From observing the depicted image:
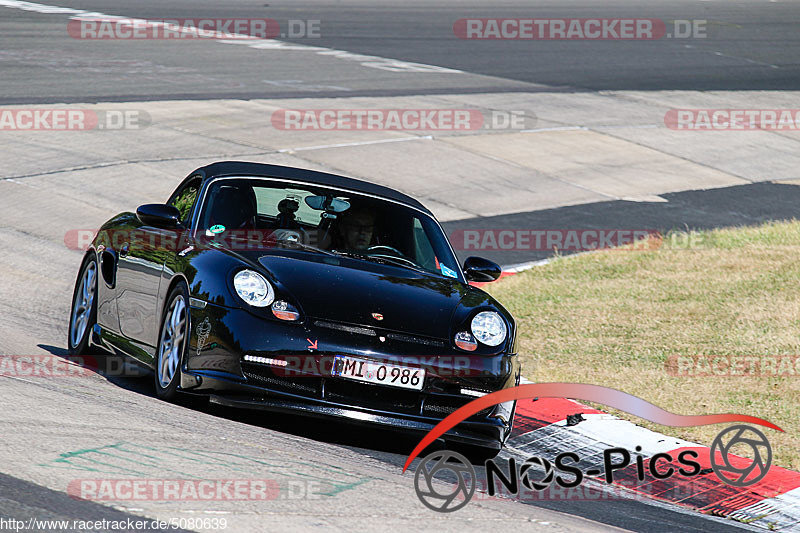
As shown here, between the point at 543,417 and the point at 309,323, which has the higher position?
the point at 309,323

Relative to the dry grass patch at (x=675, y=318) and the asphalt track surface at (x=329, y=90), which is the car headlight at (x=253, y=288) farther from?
the dry grass patch at (x=675, y=318)

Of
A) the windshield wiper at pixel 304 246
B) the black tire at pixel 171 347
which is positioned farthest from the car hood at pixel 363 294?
the black tire at pixel 171 347

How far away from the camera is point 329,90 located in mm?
21672

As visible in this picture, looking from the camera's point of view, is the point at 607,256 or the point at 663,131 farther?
the point at 663,131

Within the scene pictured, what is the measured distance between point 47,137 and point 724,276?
9.58 m

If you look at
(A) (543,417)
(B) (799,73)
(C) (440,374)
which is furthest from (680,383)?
(B) (799,73)

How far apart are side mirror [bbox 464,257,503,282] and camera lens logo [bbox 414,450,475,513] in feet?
5.04

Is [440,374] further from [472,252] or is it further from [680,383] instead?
[472,252]

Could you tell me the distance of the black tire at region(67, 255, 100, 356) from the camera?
25.7 ft

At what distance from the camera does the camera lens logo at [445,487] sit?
16.6 ft

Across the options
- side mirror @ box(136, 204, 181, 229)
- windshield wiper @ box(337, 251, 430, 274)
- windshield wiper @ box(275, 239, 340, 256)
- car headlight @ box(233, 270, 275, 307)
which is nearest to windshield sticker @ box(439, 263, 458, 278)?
windshield wiper @ box(337, 251, 430, 274)

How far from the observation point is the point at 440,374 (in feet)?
19.9

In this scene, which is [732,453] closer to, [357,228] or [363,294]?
[363,294]

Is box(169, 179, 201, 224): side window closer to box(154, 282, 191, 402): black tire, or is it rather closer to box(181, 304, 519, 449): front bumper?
box(154, 282, 191, 402): black tire
